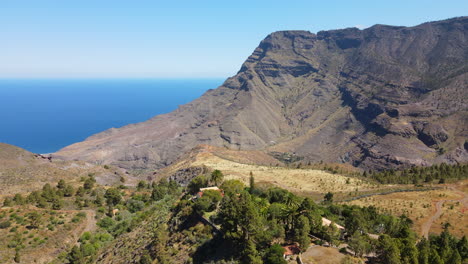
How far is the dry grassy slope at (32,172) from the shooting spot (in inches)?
3199

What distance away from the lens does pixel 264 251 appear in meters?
35.0

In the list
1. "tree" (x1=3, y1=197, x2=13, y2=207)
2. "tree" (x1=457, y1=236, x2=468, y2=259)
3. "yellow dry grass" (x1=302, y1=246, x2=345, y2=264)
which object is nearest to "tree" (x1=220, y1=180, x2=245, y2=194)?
"yellow dry grass" (x1=302, y1=246, x2=345, y2=264)

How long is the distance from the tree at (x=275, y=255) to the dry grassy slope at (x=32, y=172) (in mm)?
71143

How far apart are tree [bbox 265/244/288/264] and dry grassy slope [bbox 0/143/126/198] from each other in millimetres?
71143

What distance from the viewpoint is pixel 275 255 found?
33000 mm

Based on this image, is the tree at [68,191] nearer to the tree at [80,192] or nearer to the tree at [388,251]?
the tree at [80,192]

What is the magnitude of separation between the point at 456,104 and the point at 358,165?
78.3 meters

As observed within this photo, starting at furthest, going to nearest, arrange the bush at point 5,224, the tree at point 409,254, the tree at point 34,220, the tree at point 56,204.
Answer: the tree at point 56,204, the tree at point 34,220, the bush at point 5,224, the tree at point 409,254

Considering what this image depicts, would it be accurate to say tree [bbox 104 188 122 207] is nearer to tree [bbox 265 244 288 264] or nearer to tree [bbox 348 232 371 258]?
tree [bbox 265 244 288 264]

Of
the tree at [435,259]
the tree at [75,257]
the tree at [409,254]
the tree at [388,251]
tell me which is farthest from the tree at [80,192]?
the tree at [435,259]

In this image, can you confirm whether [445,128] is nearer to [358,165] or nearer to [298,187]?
[358,165]

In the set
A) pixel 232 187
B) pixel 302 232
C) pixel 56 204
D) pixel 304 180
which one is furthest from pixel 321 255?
pixel 304 180

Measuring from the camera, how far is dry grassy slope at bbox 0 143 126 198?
81.2 metres

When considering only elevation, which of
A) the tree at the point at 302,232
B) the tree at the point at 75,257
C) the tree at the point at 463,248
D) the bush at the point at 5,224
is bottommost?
the tree at the point at 75,257
